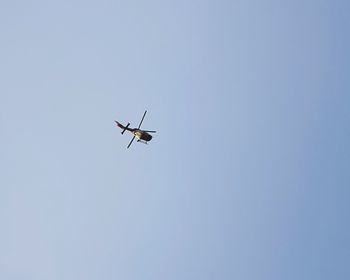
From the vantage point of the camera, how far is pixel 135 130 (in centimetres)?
9625
